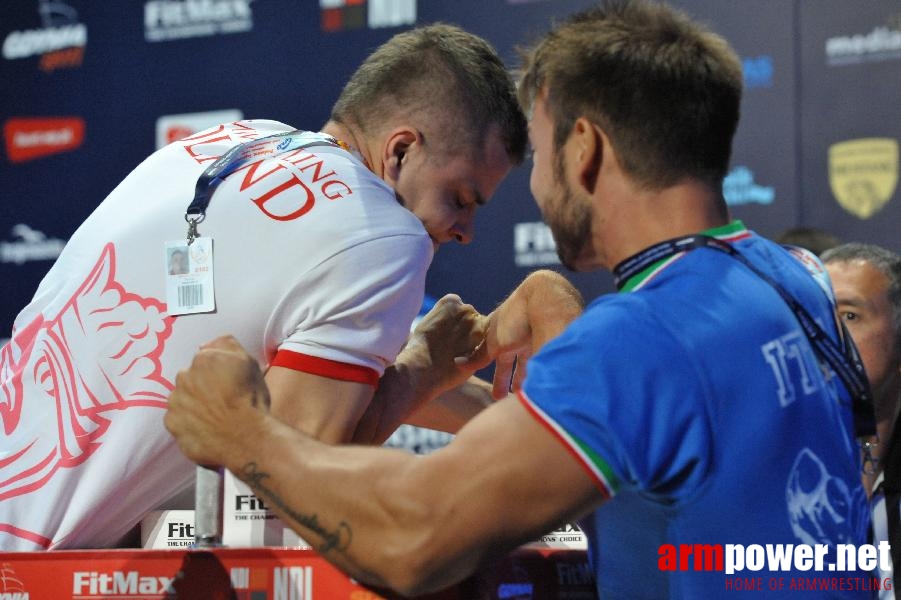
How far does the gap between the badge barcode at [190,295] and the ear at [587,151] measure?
1.83 feet

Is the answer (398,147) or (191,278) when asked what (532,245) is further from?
(191,278)

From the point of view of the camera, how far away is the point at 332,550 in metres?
1.14

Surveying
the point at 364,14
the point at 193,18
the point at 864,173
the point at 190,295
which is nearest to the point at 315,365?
the point at 190,295

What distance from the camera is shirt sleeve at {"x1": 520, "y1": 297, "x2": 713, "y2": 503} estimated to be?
107 cm

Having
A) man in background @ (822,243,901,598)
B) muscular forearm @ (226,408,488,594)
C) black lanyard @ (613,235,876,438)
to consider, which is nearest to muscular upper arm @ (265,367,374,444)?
muscular forearm @ (226,408,488,594)

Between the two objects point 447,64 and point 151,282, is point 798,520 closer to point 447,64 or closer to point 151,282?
point 151,282

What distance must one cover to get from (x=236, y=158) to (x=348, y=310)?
12.2 inches

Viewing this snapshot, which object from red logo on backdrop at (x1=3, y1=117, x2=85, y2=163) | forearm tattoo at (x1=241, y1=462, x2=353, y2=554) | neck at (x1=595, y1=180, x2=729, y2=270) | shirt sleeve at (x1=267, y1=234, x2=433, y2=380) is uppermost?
red logo on backdrop at (x1=3, y1=117, x2=85, y2=163)

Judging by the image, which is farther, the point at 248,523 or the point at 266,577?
the point at 248,523

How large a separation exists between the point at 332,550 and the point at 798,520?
0.48 metres

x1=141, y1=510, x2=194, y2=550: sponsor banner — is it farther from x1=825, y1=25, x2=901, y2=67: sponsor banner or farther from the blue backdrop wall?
x1=825, y1=25, x2=901, y2=67: sponsor banner

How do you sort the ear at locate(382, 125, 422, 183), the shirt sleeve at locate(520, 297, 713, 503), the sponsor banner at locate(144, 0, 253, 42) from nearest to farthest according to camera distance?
1. the shirt sleeve at locate(520, 297, 713, 503)
2. the ear at locate(382, 125, 422, 183)
3. the sponsor banner at locate(144, 0, 253, 42)

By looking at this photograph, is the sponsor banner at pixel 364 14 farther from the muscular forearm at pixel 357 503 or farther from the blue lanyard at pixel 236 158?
the muscular forearm at pixel 357 503

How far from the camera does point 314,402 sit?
148 centimetres
